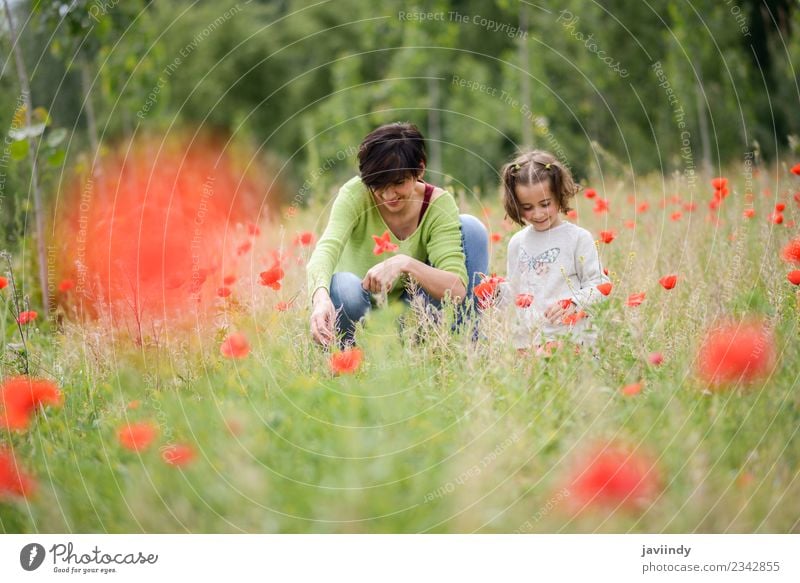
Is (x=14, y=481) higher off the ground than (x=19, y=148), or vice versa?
(x=19, y=148)

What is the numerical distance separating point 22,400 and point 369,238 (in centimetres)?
144

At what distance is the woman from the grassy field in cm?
37

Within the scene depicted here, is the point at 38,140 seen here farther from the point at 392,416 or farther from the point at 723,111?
the point at 723,111

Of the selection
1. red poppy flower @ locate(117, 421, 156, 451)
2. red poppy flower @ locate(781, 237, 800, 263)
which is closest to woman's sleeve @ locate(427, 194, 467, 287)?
red poppy flower @ locate(781, 237, 800, 263)

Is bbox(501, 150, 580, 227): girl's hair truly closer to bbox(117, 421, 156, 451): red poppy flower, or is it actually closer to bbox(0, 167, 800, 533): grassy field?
bbox(0, 167, 800, 533): grassy field

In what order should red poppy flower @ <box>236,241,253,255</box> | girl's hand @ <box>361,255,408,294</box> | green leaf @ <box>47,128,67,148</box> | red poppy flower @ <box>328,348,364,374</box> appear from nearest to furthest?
red poppy flower @ <box>328,348,364,374</box>, girl's hand @ <box>361,255,408,294</box>, red poppy flower @ <box>236,241,253,255</box>, green leaf @ <box>47,128,67,148</box>

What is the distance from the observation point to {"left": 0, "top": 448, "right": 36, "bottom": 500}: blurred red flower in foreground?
1.60m

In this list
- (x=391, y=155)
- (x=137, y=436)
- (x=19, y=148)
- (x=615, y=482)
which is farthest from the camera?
(x=19, y=148)

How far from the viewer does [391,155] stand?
97.4 inches

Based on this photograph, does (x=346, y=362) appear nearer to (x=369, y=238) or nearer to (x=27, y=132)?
(x=369, y=238)

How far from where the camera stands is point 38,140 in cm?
345

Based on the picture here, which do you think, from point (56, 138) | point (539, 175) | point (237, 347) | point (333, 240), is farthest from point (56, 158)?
point (539, 175)

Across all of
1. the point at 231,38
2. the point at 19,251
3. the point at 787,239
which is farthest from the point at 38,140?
the point at 231,38

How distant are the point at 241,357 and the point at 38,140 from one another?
7.41 feet
